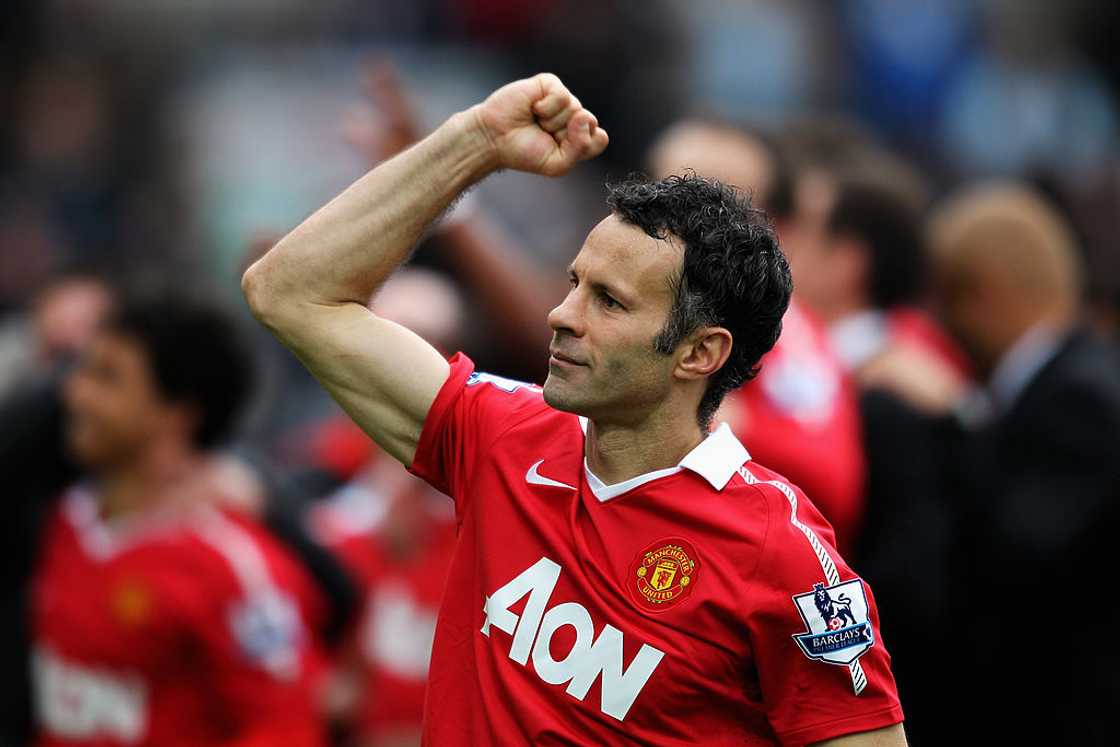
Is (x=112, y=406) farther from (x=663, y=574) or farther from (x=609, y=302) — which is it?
(x=663, y=574)

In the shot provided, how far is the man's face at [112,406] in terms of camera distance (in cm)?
608

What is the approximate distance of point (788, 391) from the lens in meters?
5.68

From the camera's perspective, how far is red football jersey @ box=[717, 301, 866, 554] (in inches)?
218

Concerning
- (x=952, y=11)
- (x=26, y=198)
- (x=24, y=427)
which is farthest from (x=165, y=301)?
(x=952, y=11)

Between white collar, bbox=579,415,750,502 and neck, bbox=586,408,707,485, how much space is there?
18 millimetres

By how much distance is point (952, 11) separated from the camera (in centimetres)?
1717

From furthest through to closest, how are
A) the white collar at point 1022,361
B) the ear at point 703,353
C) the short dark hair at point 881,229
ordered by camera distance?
the short dark hair at point 881,229, the white collar at point 1022,361, the ear at point 703,353

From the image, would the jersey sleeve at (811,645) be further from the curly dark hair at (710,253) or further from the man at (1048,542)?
the man at (1048,542)

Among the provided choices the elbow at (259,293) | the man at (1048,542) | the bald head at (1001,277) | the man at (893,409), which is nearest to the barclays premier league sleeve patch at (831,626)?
the elbow at (259,293)

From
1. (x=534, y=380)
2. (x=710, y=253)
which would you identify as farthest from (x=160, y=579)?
(x=710, y=253)

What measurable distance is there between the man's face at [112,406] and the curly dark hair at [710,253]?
2.96 metres

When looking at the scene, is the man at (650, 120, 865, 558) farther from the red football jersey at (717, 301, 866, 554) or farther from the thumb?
the thumb

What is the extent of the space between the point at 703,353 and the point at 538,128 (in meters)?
0.67

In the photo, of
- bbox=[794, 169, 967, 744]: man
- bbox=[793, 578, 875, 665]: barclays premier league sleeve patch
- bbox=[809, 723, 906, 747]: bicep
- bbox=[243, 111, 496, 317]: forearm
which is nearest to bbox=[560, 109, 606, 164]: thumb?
bbox=[243, 111, 496, 317]: forearm
